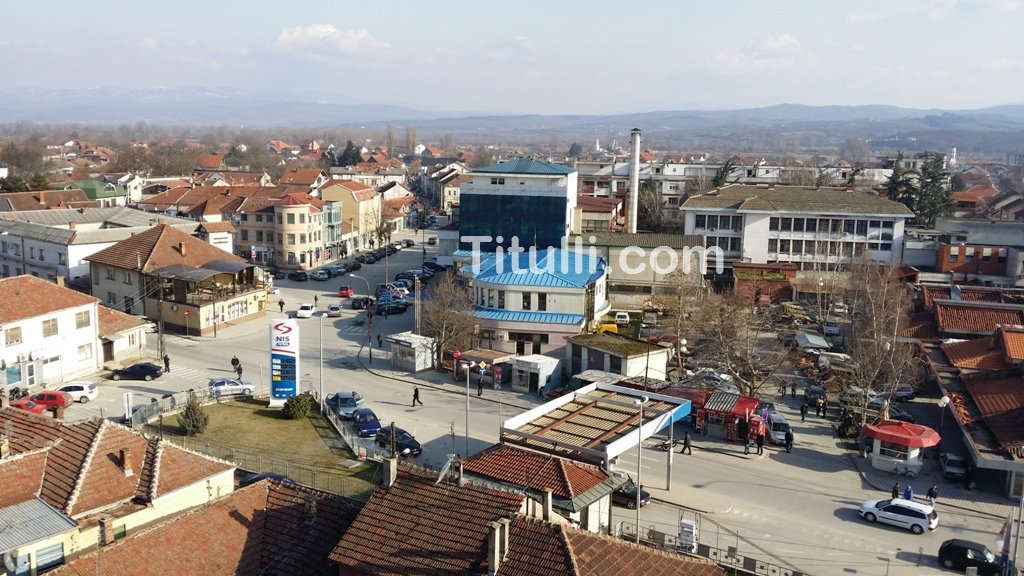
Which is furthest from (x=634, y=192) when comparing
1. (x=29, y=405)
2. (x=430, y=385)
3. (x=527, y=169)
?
(x=29, y=405)

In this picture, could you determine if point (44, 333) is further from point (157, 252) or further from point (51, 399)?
point (157, 252)

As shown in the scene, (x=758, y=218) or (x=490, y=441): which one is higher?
(x=758, y=218)

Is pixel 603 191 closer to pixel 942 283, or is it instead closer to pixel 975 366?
pixel 942 283

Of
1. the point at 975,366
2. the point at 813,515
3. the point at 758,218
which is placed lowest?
the point at 813,515

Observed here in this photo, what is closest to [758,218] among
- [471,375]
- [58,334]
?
[471,375]

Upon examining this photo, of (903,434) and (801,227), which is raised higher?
(801,227)

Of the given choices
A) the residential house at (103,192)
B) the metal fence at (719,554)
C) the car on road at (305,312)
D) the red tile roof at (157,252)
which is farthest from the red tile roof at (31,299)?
the residential house at (103,192)
